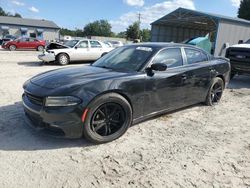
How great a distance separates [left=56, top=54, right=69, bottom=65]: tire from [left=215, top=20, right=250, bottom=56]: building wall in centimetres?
1102

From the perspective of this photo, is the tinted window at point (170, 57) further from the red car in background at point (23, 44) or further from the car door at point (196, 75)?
the red car in background at point (23, 44)

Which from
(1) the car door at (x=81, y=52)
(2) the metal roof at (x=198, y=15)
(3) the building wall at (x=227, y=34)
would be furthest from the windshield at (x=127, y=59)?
(2) the metal roof at (x=198, y=15)

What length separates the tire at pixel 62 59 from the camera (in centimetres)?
1352

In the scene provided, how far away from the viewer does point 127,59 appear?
4.81 meters

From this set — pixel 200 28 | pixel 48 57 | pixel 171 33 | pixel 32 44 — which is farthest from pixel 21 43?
pixel 200 28

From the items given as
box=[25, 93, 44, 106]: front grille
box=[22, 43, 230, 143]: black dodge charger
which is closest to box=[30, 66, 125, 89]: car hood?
box=[22, 43, 230, 143]: black dodge charger

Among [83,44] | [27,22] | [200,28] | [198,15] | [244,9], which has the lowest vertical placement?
[83,44]

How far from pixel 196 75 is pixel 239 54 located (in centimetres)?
511

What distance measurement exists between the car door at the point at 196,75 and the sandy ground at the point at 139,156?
2.02 feet

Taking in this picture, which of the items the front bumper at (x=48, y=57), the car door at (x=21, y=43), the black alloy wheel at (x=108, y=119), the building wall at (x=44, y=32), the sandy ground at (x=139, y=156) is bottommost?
the sandy ground at (x=139, y=156)

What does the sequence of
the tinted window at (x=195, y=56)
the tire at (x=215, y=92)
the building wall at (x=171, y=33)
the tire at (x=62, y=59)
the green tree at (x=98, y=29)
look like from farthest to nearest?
1. the green tree at (x=98, y=29)
2. the building wall at (x=171, y=33)
3. the tire at (x=62, y=59)
4. the tire at (x=215, y=92)
5. the tinted window at (x=195, y=56)

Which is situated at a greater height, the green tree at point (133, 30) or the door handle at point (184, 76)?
the green tree at point (133, 30)

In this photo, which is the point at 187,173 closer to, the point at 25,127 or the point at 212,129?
the point at 212,129

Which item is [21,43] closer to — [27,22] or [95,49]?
[95,49]
